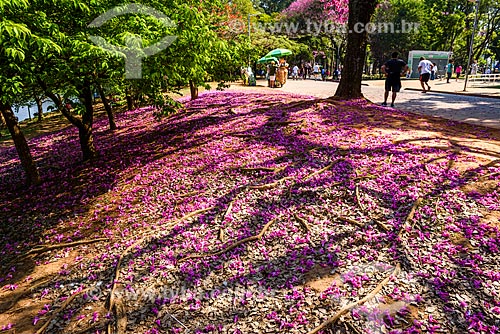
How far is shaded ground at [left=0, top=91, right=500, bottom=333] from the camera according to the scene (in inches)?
140

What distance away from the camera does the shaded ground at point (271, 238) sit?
3556 millimetres

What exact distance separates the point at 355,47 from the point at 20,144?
10.7 metres

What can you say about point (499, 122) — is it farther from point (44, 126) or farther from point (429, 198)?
point (44, 126)

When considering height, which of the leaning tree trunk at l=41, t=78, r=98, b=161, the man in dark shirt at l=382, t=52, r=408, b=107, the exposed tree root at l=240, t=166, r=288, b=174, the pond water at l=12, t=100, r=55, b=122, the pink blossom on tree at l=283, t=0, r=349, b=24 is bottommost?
the pond water at l=12, t=100, r=55, b=122

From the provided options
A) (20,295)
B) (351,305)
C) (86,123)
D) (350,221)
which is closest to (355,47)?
(350,221)

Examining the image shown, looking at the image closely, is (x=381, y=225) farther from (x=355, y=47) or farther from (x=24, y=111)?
(x=24, y=111)

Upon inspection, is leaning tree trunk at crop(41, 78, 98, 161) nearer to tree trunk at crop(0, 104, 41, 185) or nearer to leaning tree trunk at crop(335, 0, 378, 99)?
tree trunk at crop(0, 104, 41, 185)

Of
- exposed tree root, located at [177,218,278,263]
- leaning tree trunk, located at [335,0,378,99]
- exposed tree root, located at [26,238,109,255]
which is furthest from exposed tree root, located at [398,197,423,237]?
leaning tree trunk, located at [335,0,378,99]

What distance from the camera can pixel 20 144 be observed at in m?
7.88

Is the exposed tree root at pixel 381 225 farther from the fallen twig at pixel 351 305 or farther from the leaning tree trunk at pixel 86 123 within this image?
the leaning tree trunk at pixel 86 123

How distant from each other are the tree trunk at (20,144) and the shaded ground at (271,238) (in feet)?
1.79

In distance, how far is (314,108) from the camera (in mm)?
10078

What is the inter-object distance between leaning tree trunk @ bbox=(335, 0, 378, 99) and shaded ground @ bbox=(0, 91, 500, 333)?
407cm

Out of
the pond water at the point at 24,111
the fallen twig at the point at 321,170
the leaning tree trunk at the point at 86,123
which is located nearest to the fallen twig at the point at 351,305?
the fallen twig at the point at 321,170
